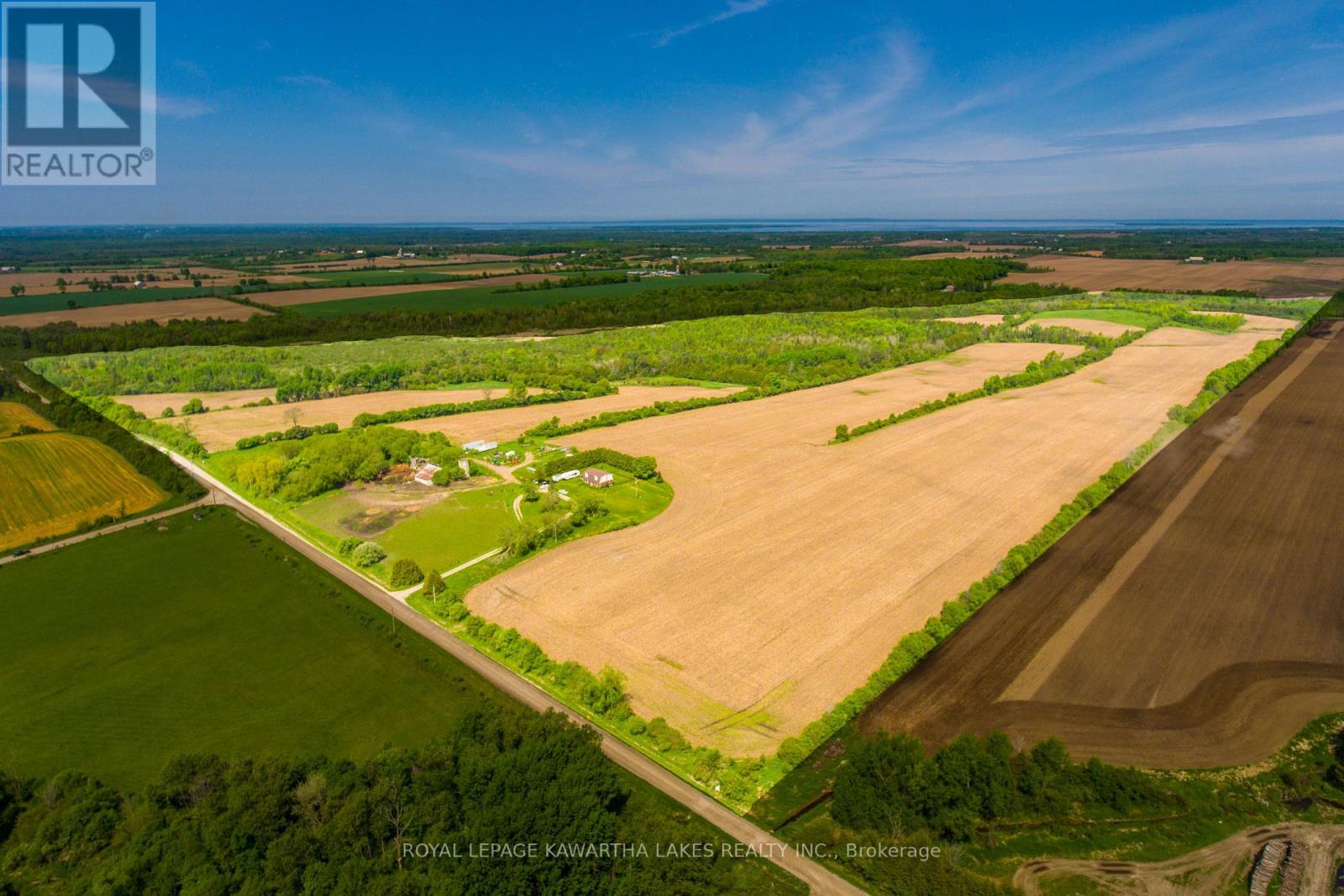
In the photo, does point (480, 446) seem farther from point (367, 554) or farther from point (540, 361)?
point (540, 361)

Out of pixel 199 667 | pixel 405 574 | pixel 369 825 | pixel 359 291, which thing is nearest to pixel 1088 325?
pixel 405 574

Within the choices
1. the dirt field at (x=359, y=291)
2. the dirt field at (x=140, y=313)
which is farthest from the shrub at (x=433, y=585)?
the dirt field at (x=359, y=291)

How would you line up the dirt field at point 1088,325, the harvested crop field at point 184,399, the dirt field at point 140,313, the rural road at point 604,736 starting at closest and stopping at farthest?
the rural road at point 604,736
the harvested crop field at point 184,399
the dirt field at point 1088,325
the dirt field at point 140,313

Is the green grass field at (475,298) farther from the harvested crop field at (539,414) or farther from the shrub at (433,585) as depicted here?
the shrub at (433,585)

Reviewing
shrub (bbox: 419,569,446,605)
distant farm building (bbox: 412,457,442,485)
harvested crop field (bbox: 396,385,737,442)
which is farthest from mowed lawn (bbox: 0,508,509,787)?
harvested crop field (bbox: 396,385,737,442)

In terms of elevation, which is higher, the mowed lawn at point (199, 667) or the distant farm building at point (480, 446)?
the distant farm building at point (480, 446)

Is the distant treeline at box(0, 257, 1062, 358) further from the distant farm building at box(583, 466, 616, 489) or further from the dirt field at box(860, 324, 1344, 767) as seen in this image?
the dirt field at box(860, 324, 1344, 767)

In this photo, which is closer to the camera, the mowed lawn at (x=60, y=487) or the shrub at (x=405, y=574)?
the shrub at (x=405, y=574)
